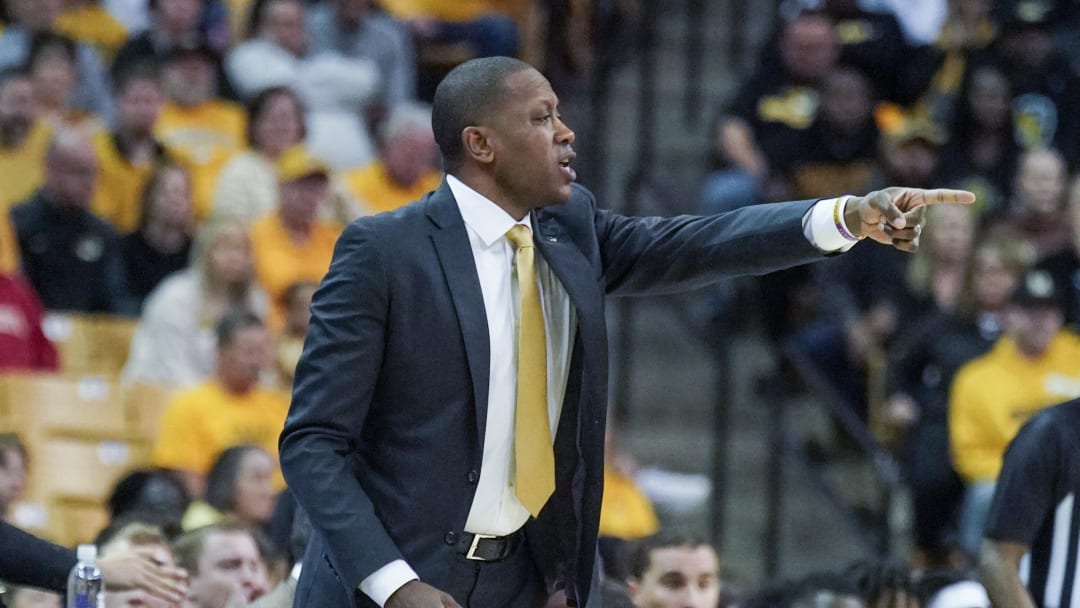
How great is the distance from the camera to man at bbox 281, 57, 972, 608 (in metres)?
3.48

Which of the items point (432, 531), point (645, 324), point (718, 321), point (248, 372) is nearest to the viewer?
point (432, 531)

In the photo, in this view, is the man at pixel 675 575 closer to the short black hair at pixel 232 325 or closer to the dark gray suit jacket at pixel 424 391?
the dark gray suit jacket at pixel 424 391

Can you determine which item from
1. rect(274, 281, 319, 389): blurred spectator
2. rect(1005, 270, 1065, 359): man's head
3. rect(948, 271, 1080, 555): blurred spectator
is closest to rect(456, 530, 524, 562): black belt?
rect(274, 281, 319, 389): blurred spectator

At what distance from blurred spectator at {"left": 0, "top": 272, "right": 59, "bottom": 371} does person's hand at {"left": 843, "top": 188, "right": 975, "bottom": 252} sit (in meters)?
5.07

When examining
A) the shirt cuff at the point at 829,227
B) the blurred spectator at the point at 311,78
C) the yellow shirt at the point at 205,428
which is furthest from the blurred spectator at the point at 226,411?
the shirt cuff at the point at 829,227

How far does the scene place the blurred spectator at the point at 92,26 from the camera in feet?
33.5

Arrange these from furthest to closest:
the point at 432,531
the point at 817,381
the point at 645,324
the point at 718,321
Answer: the point at 645,324, the point at 718,321, the point at 817,381, the point at 432,531

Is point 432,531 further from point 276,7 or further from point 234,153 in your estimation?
point 276,7

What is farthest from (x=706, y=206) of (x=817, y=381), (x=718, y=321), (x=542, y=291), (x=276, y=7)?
(x=542, y=291)

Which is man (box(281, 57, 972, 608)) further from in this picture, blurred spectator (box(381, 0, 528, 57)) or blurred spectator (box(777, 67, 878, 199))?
blurred spectator (box(381, 0, 528, 57))

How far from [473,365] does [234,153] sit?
19.9ft

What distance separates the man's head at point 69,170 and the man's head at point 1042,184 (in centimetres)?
434

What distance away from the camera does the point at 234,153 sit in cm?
941

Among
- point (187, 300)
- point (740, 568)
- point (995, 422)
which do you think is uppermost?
point (187, 300)
